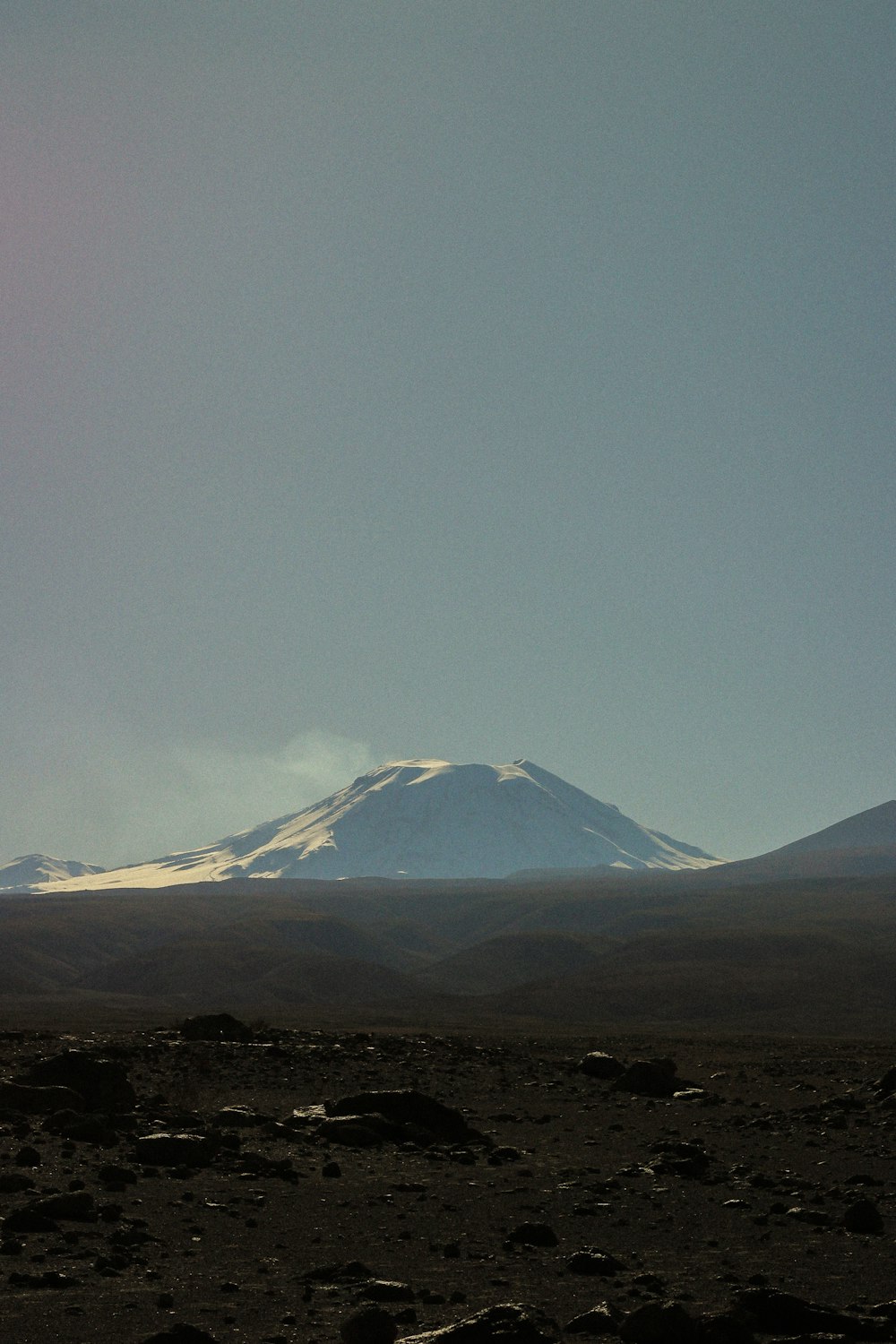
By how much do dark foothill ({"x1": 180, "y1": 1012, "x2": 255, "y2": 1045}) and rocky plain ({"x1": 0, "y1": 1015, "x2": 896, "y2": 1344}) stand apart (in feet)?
19.6

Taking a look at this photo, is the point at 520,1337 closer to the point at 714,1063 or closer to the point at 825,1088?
the point at 825,1088

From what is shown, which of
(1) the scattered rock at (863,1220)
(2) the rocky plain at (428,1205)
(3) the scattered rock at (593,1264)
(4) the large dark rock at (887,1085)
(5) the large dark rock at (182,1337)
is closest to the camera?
(5) the large dark rock at (182,1337)

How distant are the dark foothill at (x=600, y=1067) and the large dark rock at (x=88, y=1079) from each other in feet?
51.0

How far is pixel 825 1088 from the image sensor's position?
1363 inches

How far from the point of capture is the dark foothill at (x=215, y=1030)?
41.0 meters

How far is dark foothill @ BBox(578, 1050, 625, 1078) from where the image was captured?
36.9m

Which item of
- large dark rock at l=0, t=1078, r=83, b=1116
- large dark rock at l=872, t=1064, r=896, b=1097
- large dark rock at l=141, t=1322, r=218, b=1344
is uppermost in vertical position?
large dark rock at l=0, t=1078, r=83, b=1116

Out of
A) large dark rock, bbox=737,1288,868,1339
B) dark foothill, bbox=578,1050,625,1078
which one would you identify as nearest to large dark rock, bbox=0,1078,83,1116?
large dark rock, bbox=737,1288,868,1339

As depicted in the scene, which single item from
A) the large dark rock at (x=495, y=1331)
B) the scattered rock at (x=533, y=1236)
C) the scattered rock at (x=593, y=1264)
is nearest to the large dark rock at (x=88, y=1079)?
the scattered rock at (x=533, y=1236)

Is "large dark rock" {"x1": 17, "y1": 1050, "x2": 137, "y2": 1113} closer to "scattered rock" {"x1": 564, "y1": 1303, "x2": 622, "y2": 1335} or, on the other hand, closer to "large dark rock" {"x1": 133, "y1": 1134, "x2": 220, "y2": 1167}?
"large dark rock" {"x1": 133, "y1": 1134, "x2": 220, "y2": 1167}

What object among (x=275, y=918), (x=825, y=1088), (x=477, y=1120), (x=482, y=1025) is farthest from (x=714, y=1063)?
(x=275, y=918)

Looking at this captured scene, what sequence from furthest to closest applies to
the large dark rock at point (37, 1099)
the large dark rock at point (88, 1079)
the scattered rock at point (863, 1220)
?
the large dark rock at point (88, 1079), the large dark rock at point (37, 1099), the scattered rock at point (863, 1220)

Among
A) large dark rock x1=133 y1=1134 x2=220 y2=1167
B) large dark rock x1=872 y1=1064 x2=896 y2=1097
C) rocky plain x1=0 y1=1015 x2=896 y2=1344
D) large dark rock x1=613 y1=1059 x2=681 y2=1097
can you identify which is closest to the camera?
rocky plain x1=0 y1=1015 x2=896 y2=1344

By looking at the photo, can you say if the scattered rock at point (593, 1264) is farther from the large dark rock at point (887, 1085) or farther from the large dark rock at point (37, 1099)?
the large dark rock at point (887, 1085)
